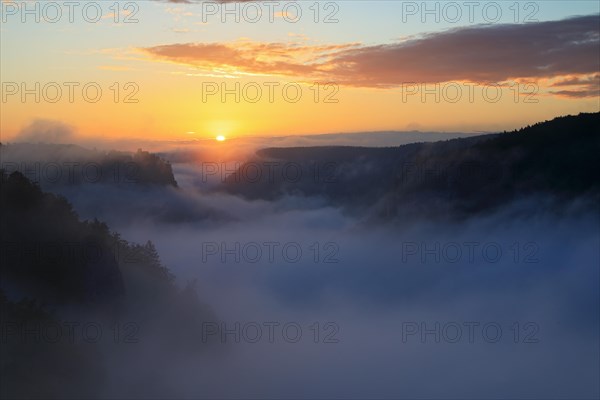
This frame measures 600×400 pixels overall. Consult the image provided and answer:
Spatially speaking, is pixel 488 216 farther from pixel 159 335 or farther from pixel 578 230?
pixel 159 335

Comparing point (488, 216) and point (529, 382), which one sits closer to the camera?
point (529, 382)

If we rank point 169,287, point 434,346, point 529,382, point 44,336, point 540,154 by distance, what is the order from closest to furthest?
point 44,336 < point 169,287 < point 529,382 < point 434,346 < point 540,154

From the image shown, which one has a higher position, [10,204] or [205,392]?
[10,204]

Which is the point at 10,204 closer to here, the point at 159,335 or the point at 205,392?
the point at 159,335

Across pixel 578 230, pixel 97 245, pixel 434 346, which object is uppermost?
pixel 97 245

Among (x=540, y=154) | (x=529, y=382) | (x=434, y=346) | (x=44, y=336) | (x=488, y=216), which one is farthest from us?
(x=488, y=216)

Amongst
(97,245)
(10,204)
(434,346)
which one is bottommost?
(434,346)

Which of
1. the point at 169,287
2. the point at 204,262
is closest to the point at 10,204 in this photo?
the point at 169,287

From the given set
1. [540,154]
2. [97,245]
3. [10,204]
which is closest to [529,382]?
[97,245]

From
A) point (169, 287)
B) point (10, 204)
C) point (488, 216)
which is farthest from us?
point (488, 216)
